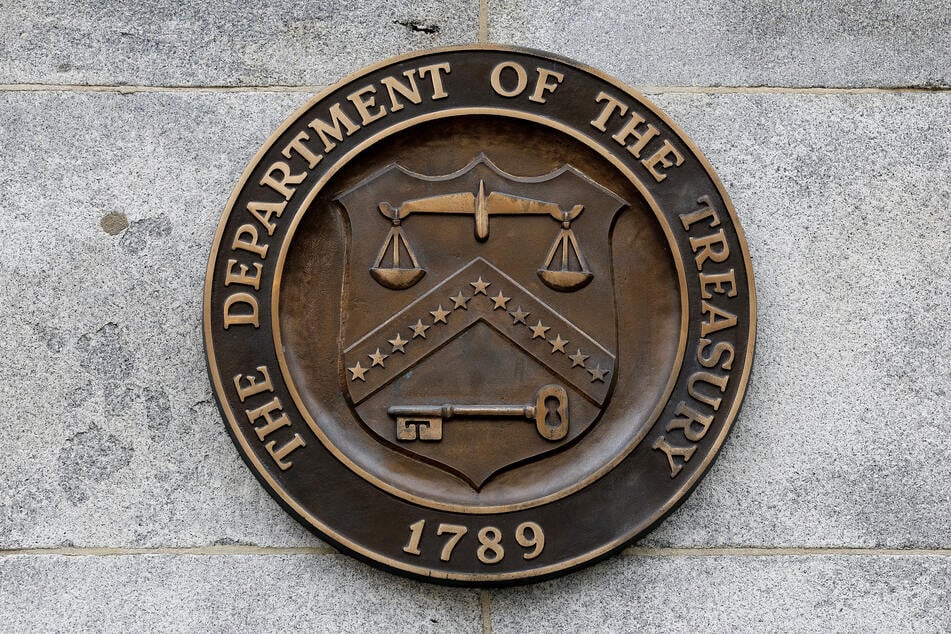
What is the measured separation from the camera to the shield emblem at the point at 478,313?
335cm

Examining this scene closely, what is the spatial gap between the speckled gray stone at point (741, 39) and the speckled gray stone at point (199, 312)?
0.10 metres

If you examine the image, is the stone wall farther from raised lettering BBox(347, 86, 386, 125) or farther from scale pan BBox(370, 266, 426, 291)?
scale pan BBox(370, 266, 426, 291)

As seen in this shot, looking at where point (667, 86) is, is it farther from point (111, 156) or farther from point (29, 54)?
point (29, 54)

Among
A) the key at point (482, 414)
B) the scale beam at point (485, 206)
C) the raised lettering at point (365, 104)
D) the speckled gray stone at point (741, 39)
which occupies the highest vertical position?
the speckled gray stone at point (741, 39)

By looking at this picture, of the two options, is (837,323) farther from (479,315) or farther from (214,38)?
(214,38)

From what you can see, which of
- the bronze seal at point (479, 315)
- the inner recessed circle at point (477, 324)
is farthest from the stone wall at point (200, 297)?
the inner recessed circle at point (477, 324)

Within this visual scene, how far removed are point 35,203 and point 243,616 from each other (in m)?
1.56

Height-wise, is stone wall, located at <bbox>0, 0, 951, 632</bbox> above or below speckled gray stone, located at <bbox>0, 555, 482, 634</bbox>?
above

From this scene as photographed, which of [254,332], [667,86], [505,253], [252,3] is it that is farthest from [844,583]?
[252,3]

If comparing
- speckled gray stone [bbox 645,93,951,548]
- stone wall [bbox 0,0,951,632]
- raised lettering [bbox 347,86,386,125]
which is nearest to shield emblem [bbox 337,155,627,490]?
raised lettering [bbox 347,86,386,125]

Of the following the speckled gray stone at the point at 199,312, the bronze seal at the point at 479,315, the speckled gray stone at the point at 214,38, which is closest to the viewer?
the bronze seal at the point at 479,315

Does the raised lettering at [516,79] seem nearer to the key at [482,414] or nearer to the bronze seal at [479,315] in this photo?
the bronze seal at [479,315]

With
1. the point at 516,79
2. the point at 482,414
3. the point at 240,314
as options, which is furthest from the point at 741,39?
the point at 240,314

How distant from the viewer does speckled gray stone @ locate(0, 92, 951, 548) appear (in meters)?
3.37
